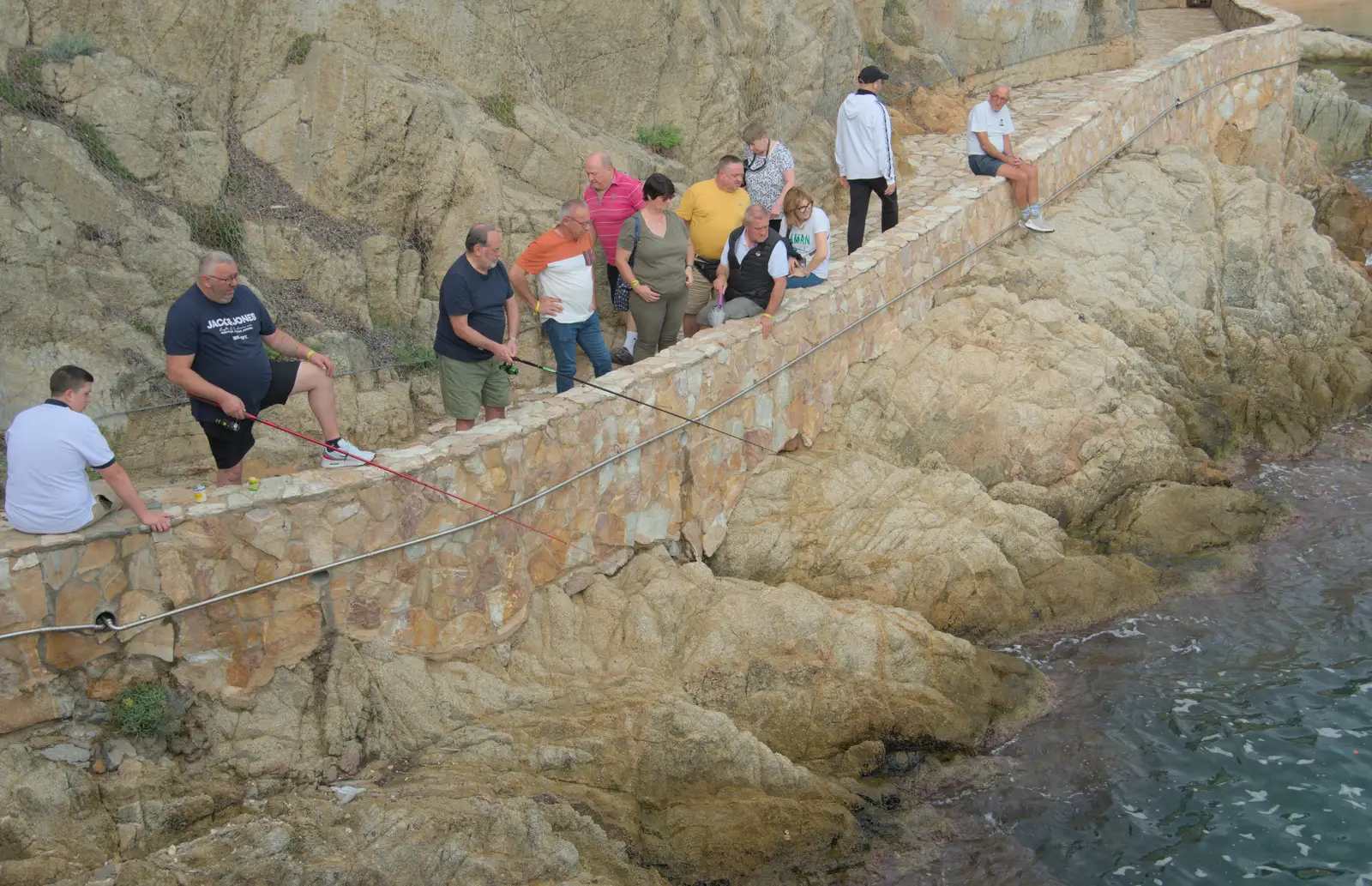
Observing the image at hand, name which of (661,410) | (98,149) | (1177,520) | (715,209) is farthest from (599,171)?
(1177,520)

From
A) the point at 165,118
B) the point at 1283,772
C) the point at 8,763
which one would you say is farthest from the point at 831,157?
the point at 8,763

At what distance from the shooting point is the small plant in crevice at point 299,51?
37.1 ft

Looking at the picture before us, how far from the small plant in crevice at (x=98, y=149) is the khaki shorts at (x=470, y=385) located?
3.11 meters

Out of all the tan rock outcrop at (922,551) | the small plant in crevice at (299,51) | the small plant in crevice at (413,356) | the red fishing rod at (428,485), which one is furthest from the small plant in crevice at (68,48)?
the tan rock outcrop at (922,551)

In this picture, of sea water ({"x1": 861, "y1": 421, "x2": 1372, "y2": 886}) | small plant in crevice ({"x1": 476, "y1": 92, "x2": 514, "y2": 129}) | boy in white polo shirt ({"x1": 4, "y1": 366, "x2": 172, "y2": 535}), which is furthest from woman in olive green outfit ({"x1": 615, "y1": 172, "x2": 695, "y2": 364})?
boy in white polo shirt ({"x1": 4, "y1": 366, "x2": 172, "y2": 535})

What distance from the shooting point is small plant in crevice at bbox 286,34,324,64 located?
37.1 ft

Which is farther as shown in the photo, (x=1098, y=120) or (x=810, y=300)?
(x=1098, y=120)

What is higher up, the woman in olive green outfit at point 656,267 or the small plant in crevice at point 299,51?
the small plant in crevice at point 299,51

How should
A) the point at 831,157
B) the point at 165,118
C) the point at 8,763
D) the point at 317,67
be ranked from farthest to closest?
the point at 831,157, the point at 317,67, the point at 165,118, the point at 8,763

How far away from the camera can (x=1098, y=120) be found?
16.2 meters

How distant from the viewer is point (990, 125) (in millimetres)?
14219

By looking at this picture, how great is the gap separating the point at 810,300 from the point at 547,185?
2.73 m

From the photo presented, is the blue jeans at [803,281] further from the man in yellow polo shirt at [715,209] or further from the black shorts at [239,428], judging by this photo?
the black shorts at [239,428]

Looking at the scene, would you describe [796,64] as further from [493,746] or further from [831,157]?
[493,746]
